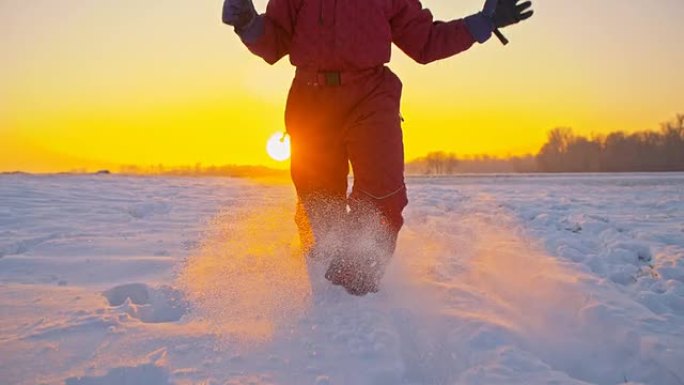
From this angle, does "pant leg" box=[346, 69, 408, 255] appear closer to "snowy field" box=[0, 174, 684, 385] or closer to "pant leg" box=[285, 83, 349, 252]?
"pant leg" box=[285, 83, 349, 252]

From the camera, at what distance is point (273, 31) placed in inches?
101

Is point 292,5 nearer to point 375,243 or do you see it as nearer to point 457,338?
point 375,243

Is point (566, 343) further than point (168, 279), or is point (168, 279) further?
point (168, 279)

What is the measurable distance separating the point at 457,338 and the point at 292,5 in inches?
74.7

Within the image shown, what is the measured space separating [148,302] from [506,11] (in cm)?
231

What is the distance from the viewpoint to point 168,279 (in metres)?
2.39

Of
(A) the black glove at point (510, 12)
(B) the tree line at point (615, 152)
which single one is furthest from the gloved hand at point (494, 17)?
(B) the tree line at point (615, 152)

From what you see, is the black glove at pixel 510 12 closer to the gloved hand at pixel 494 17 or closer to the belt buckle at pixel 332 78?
the gloved hand at pixel 494 17

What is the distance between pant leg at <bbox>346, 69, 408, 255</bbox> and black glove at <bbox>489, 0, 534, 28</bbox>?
2.42 feet

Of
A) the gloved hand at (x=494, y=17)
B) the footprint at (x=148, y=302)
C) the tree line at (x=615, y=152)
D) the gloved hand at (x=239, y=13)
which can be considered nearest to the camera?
the footprint at (x=148, y=302)

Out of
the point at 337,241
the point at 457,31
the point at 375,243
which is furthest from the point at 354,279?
the point at 457,31

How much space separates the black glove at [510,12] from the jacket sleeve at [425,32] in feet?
0.56

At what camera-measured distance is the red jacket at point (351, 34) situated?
7.90 feet

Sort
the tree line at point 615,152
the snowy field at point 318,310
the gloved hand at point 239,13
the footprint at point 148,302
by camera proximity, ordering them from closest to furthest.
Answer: the snowy field at point 318,310 < the footprint at point 148,302 < the gloved hand at point 239,13 < the tree line at point 615,152
